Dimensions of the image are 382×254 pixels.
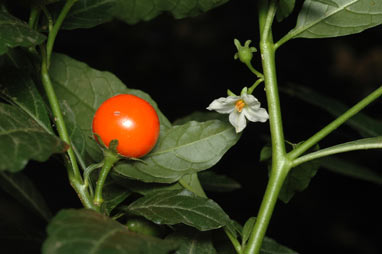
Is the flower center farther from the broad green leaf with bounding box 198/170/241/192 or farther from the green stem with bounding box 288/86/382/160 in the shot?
the broad green leaf with bounding box 198/170/241/192

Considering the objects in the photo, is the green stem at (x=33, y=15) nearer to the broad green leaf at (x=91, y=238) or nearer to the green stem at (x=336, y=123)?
the broad green leaf at (x=91, y=238)

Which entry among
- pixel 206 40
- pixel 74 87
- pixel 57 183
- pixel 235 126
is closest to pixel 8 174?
pixel 74 87

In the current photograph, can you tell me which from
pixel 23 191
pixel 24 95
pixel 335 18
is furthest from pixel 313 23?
pixel 23 191

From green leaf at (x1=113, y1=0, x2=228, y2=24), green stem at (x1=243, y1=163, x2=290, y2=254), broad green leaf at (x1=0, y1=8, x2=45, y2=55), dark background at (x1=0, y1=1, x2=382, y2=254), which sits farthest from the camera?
dark background at (x1=0, y1=1, x2=382, y2=254)

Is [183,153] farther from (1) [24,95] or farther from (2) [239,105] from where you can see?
(1) [24,95]

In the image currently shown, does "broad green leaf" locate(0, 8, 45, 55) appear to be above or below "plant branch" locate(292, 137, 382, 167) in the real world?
above

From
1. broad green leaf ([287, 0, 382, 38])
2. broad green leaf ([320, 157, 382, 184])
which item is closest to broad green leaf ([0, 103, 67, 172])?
broad green leaf ([287, 0, 382, 38])
